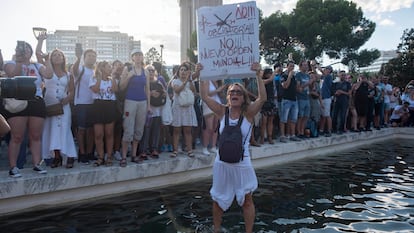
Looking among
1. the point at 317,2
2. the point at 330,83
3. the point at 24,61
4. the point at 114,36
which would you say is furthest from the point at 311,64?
the point at 114,36

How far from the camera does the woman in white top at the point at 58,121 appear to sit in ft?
21.0

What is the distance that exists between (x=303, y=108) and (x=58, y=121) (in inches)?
260

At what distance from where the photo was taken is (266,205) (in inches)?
236

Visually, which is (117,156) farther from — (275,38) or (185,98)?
(275,38)

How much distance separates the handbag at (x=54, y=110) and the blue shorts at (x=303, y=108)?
646cm

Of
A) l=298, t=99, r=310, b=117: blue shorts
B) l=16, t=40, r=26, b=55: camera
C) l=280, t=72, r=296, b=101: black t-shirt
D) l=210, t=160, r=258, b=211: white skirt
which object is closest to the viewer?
l=210, t=160, r=258, b=211: white skirt

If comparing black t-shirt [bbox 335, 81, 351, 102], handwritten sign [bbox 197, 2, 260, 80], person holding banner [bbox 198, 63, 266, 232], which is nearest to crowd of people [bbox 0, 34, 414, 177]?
handwritten sign [bbox 197, 2, 260, 80]

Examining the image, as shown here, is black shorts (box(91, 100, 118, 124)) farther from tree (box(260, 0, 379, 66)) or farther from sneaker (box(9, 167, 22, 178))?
tree (box(260, 0, 379, 66))

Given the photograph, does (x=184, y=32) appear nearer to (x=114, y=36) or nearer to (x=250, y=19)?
(x=114, y=36)

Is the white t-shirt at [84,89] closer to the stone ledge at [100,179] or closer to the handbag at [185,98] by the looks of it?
the stone ledge at [100,179]

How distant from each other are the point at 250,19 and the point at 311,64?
6.69 metres

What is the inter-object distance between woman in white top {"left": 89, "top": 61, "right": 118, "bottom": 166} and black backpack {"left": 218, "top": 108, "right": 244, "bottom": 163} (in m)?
2.95

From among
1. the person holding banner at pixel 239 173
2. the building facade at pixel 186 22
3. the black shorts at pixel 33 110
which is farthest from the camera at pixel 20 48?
the building facade at pixel 186 22

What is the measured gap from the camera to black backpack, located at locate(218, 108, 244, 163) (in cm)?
419
